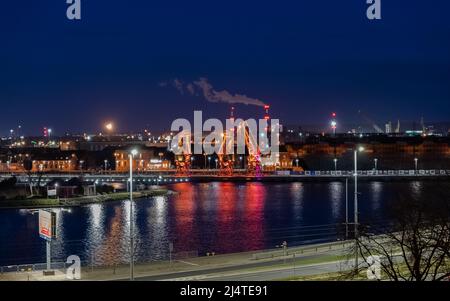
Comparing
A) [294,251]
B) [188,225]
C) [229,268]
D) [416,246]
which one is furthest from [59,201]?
[416,246]

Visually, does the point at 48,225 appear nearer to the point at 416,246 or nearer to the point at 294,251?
the point at 294,251

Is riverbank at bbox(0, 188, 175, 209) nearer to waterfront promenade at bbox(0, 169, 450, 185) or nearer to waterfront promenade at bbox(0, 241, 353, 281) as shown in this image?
waterfront promenade at bbox(0, 169, 450, 185)

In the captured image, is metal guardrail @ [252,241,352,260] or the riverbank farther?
the riverbank

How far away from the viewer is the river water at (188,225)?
7.83m

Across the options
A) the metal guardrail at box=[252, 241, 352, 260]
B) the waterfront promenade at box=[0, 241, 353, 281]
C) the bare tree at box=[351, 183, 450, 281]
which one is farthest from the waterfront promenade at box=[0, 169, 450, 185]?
the bare tree at box=[351, 183, 450, 281]

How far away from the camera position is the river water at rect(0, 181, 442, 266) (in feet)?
25.7

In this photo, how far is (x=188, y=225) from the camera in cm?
1020

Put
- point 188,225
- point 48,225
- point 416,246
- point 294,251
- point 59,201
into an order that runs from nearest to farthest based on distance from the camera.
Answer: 1. point 416,246
2. point 48,225
3. point 294,251
4. point 188,225
5. point 59,201

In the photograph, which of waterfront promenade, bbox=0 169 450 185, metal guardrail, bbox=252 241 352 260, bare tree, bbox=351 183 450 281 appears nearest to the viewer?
bare tree, bbox=351 183 450 281

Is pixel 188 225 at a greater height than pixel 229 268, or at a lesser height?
lesser

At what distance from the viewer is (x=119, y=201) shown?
49.5 feet

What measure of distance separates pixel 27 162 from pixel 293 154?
12.4 m

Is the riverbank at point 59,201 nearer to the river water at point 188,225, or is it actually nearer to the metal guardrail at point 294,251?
the river water at point 188,225
